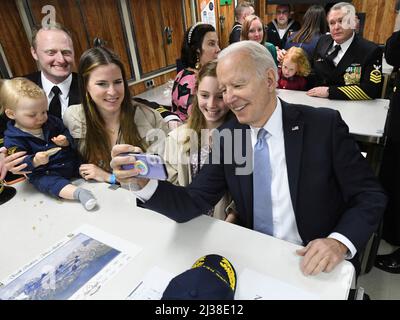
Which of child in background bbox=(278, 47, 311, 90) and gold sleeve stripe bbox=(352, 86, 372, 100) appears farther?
child in background bbox=(278, 47, 311, 90)

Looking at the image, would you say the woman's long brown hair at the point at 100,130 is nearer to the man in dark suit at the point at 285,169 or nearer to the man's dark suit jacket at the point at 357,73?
the man in dark suit at the point at 285,169

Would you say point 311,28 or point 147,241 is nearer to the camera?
point 147,241

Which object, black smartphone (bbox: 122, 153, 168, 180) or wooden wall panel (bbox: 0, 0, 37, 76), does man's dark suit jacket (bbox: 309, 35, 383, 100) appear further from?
wooden wall panel (bbox: 0, 0, 37, 76)

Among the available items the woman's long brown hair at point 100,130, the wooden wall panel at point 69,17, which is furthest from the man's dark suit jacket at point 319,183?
the wooden wall panel at point 69,17

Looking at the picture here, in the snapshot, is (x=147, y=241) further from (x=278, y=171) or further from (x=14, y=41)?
(x=14, y=41)

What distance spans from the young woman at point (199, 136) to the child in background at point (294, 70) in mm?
1384

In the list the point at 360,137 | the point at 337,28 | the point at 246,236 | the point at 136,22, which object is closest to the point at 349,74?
the point at 337,28

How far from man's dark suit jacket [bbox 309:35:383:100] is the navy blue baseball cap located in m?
2.01

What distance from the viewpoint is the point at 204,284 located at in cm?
75

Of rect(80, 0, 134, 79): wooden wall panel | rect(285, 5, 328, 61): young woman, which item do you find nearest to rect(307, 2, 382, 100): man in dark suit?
rect(285, 5, 328, 61): young woman

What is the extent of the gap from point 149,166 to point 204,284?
1.34 ft

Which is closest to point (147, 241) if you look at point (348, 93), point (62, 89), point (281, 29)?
point (62, 89)

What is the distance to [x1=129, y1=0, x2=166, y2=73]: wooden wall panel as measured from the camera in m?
3.16
